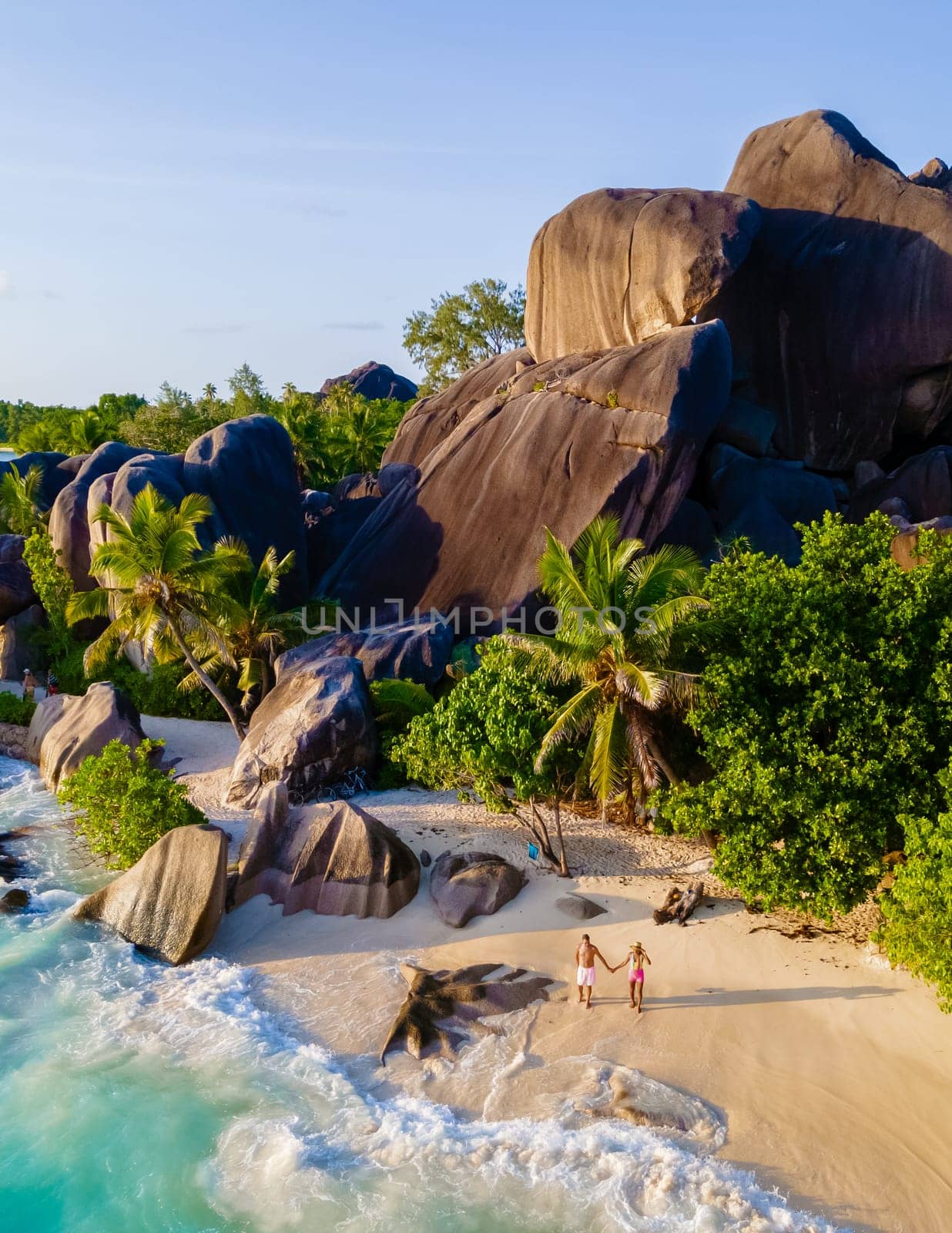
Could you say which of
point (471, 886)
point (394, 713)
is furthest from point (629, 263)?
point (471, 886)

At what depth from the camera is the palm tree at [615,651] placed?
16.5 meters

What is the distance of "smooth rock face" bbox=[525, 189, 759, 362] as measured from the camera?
104ft

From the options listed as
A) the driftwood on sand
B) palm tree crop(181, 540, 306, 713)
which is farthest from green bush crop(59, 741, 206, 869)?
the driftwood on sand

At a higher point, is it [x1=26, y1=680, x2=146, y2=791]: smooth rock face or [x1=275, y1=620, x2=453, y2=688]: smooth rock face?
[x1=275, y1=620, x2=453, y2=688]: smooth rock face

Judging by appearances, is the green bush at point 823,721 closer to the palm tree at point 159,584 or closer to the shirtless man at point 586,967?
the shirtless man at point 586,967

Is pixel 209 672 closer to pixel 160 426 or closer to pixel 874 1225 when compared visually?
pixel 160 426

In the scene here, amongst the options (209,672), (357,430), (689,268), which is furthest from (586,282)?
(209,672)

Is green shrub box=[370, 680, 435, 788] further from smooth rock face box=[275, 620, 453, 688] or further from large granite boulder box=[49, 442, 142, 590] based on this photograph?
large granite boulder box=[49, 442, 142, 590]

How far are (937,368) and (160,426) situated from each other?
33620 mm

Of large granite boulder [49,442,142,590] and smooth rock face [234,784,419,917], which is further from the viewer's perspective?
large granite boulder [49,442,142,590]

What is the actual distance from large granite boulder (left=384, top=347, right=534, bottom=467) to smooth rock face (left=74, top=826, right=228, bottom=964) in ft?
81.6

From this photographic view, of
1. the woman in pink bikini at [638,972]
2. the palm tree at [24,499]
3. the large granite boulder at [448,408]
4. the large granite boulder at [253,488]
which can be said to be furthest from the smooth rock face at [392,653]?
the palm tree at [24,499]

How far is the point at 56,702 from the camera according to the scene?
2770 centimetres

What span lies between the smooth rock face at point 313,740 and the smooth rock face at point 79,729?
4320 millimetres
